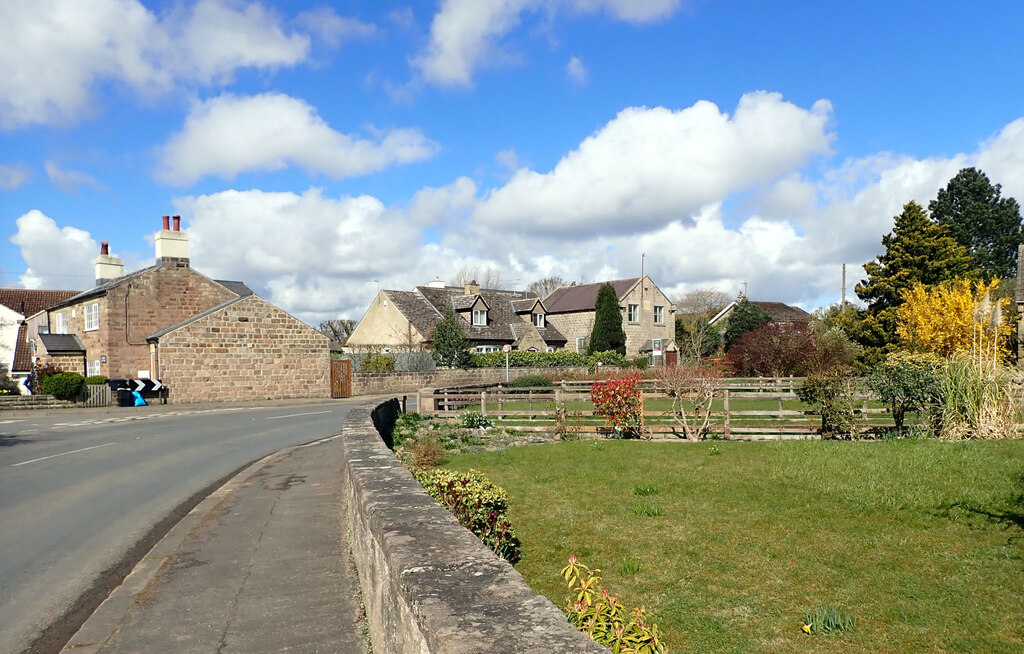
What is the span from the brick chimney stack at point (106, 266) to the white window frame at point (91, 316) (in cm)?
473

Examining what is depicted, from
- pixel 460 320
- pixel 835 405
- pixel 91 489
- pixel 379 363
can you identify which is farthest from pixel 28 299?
pixel 835 405

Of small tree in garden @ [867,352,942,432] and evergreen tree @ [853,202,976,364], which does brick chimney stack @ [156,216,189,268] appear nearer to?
small tree in garden @ [867,352,942,432]

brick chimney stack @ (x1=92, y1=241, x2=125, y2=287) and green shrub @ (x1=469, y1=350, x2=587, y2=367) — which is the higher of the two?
brick chimney stack @ (x1=92, y1=241, x2=125, y2=287)

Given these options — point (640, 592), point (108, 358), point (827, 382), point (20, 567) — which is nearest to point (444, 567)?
point (640, 592)

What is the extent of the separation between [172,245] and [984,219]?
65243mm

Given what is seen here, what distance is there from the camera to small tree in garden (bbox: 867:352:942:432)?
1472cm

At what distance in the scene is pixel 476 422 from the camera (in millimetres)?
18484

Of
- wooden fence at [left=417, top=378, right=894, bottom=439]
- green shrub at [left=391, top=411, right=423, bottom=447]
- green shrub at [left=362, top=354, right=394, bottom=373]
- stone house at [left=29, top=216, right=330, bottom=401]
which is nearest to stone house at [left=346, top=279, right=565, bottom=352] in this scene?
green shrub at [left=362, top=354, right=394, bottom=373]

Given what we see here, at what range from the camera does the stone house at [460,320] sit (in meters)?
52.1

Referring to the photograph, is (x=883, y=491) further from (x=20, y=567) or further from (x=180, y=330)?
(x=180, y=330)

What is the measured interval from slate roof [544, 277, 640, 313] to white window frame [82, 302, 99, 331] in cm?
3764

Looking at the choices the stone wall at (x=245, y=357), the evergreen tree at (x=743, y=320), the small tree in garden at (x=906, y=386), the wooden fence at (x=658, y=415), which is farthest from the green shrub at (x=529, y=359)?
the small tree in garden at (x=906, y=386)

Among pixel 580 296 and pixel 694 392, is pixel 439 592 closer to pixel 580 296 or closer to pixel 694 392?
pixel 694 392

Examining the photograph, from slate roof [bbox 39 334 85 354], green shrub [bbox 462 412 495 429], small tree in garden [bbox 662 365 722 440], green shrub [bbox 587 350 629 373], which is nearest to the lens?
small tree in garden [bbox 662 365 722 440]
